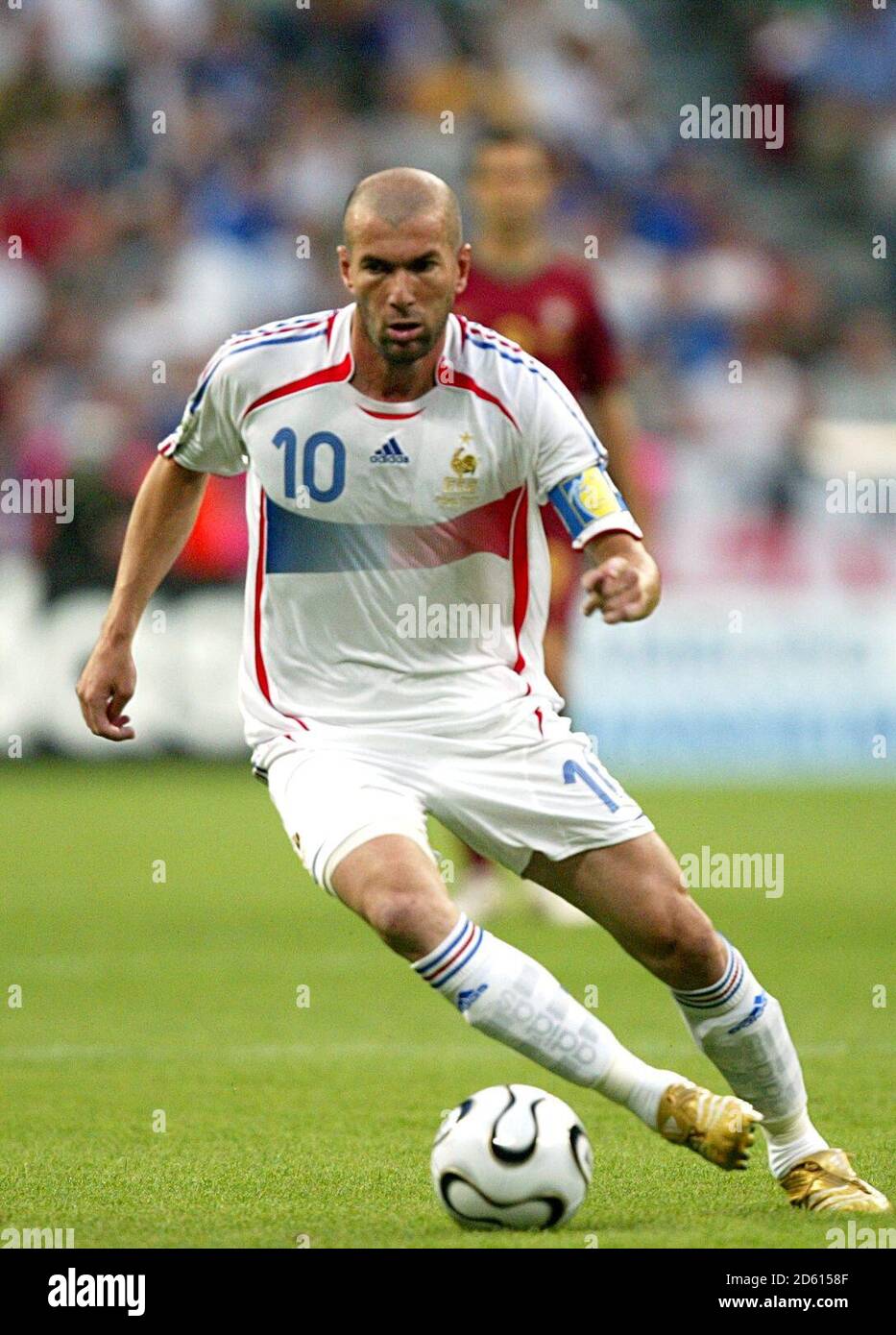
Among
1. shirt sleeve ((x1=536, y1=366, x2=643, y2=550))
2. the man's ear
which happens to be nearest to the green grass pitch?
shirt sleeve ((x1=536, y1=366, x2=643, y2=550))

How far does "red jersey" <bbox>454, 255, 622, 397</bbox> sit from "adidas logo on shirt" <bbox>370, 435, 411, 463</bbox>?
4.22 meters

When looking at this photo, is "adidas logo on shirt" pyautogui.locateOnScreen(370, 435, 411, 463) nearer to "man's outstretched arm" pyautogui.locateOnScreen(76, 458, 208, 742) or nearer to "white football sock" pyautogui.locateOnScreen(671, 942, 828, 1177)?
"man's outstretched arm" pyautogui.locateOnScreen(76, 458, 208, 742)

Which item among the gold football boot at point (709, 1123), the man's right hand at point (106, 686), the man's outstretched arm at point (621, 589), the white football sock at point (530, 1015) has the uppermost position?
the man's outstretched arm at point (621, 589)

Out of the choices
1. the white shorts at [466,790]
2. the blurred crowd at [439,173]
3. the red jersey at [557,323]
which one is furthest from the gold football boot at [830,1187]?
the blurred crowd at [439,173]

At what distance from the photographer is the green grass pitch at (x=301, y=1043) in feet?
15.5

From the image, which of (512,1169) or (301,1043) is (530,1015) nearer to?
(512,1169)

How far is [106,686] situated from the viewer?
5062mm

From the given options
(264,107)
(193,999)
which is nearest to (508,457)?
(193,999)

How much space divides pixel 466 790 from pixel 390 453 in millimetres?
734

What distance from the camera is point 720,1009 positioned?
15.6 ft

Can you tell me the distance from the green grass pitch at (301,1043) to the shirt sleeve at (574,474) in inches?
55.0

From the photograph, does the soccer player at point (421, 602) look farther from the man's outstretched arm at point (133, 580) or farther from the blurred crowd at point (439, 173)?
the blurred crowd at point (439, 173)

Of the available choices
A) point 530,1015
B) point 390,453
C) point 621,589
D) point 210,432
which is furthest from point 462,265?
point 530,1015

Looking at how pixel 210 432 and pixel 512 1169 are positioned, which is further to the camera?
pixel 210 432
